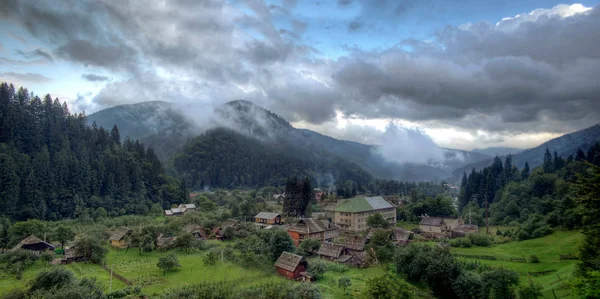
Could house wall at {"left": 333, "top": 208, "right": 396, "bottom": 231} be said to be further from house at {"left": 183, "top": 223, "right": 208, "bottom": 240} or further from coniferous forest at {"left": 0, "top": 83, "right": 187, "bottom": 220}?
coniferous forest at {"left": 0, "top": 83, "right": 187, "bottom": 220}

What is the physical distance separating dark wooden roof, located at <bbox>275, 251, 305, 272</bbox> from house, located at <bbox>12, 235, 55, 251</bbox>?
92.6ft

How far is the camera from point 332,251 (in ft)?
135

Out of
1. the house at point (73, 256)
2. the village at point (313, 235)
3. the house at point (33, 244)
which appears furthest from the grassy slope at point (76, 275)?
the house at point (33, 244)

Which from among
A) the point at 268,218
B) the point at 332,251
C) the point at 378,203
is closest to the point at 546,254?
the point at 332,251

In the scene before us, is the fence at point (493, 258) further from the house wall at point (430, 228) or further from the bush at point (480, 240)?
the house wall at point (430, 228)

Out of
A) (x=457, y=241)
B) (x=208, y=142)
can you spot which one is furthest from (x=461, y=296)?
(x=208, y=142)

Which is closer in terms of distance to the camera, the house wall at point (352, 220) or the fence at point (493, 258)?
the fence at point (493, 258)

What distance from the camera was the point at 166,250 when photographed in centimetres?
4503

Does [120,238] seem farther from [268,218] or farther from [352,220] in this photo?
[352,220]

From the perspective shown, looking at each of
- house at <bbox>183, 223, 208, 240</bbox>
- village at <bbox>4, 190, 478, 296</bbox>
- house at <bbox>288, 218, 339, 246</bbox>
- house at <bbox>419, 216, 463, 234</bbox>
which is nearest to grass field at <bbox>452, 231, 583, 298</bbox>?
village at <bbox>4, 190, 478, 296</bbox>

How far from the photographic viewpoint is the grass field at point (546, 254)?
26.8 metres

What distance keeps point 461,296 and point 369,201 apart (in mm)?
40447

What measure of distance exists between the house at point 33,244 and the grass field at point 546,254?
49149 millimetres

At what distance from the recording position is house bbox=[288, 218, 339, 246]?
50928mm
